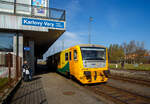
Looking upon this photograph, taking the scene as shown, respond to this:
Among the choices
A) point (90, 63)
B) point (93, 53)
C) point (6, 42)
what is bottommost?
point (90, 63)

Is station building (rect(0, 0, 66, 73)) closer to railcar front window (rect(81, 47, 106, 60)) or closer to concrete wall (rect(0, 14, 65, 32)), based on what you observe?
concrete wall (rect(0, 14, 65, 32))

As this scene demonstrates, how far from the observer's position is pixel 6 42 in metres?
A: 11.6

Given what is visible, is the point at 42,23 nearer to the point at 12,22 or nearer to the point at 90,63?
the point at 12,22

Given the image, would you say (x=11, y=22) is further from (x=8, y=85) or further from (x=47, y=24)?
(x=8, y=85)

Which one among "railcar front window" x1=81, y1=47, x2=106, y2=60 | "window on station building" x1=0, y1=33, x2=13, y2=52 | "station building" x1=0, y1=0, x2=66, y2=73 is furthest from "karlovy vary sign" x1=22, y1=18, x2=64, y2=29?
"railcar front window" x1=81, y1=47, x2=106, y2=60

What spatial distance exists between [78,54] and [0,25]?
712 centimetres

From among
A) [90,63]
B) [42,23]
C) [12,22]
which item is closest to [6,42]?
[12,22]

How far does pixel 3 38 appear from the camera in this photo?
1160 cm

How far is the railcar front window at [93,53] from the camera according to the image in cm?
904

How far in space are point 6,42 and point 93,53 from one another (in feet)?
25.7

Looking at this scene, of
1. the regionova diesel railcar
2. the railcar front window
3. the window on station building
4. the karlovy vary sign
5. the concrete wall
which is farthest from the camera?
the karlovy vary sign

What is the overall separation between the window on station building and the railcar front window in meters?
6.92

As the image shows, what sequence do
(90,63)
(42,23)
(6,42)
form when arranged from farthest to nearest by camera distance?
(42,23) → (6,42) → (90,63)

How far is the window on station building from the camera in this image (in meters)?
11.5
